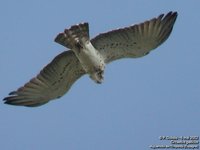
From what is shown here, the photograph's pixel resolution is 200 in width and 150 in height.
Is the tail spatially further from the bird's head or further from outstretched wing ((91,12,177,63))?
the bird's head

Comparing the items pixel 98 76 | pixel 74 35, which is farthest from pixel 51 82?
pixel 74 35

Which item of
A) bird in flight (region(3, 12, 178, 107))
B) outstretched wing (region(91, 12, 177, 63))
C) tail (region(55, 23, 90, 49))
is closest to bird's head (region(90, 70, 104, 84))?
bird in flight (region(3, 12, 178, 107))

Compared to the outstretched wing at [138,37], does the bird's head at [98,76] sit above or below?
below

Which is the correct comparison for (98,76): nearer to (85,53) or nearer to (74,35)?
(85,53)

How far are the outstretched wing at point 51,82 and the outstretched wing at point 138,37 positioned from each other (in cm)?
79

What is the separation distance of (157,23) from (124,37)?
0.79 metres

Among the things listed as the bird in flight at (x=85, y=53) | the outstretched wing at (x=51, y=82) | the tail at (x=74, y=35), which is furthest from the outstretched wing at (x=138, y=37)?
the outstretched wing at (x=51, y=82)

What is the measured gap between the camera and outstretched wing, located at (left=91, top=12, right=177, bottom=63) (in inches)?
519

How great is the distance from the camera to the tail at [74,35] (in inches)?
506

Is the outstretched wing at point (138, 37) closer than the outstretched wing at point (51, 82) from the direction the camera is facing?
Yes

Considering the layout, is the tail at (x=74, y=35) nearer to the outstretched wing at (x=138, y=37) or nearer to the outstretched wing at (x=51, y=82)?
the outstretched wing at (x=138, y=37)

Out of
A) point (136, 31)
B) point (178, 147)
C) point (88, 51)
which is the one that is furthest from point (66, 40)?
point (178, 147)

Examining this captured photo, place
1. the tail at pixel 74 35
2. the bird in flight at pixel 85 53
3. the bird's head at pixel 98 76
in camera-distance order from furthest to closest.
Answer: the bird's head at pixel 98 76 < the bird in flight at pixel 85 53 < the tail at pixel 74 35

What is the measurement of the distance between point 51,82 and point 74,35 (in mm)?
1637
